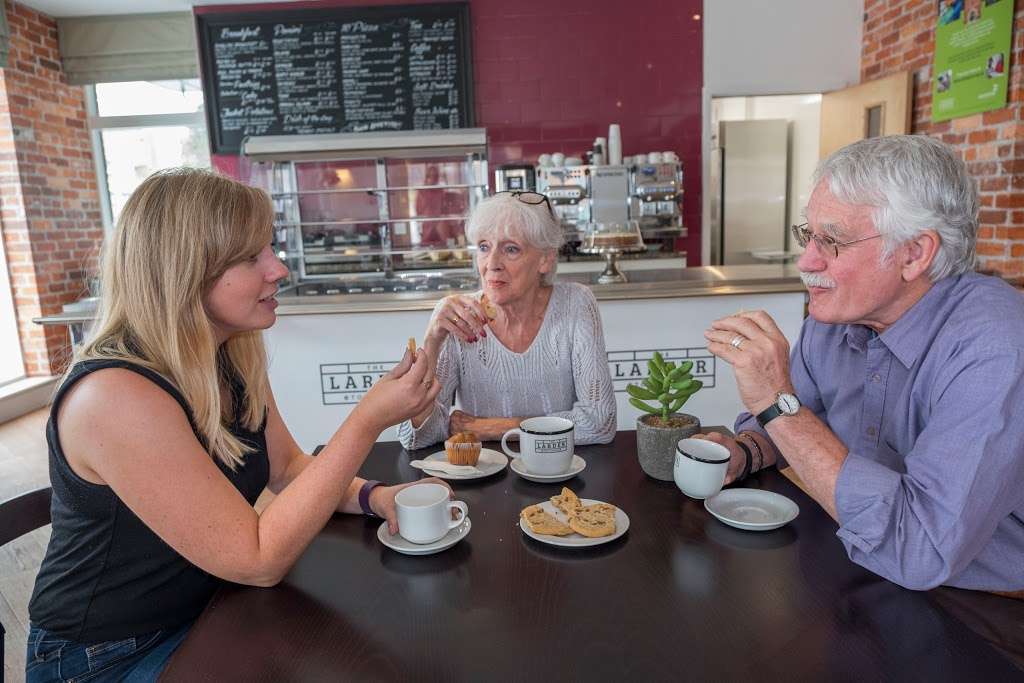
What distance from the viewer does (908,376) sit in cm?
124

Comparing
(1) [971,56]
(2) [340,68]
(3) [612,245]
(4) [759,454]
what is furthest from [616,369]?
(2) [340,68]

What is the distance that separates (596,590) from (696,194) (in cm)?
491

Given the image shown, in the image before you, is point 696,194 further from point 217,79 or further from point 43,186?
point 43,186

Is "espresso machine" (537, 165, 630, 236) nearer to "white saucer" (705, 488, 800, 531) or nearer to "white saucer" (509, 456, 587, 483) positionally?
"white saucer" (509, 456, 587, 483)

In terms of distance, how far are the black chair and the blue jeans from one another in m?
0.21

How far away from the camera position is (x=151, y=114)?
5.86 metres

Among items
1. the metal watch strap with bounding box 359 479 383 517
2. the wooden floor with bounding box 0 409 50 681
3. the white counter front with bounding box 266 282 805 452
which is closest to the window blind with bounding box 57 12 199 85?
the wooden floor with bounding box 0 409 50 681

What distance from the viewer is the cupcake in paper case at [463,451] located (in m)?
1.46

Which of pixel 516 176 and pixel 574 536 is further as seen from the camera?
pixel 516 176

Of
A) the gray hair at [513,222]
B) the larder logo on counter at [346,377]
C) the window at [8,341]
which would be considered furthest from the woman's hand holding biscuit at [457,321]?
the window at [8,341]

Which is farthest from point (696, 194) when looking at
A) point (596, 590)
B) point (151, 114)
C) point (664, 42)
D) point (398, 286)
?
point (596, 590)

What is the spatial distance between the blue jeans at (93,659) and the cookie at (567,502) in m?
0.70

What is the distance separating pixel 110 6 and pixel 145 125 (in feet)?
3.05

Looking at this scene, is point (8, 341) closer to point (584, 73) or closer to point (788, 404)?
point (584, 73)
